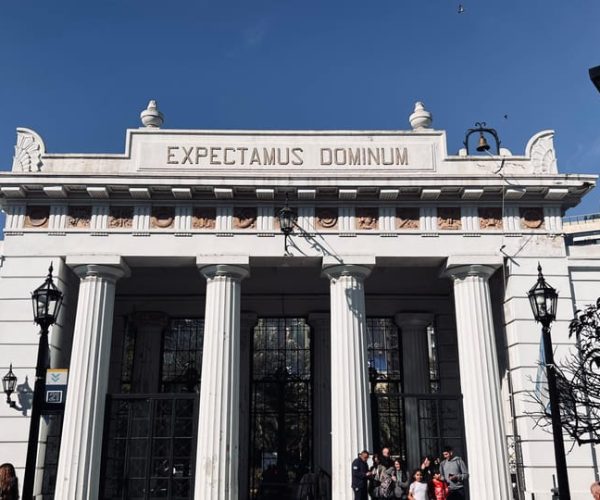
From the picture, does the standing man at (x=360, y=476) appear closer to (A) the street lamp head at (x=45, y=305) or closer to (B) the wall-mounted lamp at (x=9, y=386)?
(A) the street lamp head at (x=45, y=305)

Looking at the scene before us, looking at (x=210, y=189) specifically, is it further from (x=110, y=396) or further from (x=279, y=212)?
(x=110, y=396)

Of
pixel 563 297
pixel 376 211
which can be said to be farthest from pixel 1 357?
pixel 563 297

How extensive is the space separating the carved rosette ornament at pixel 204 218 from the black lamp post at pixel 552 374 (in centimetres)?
942

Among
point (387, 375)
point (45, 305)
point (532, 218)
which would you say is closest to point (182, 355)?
point (387, 375)

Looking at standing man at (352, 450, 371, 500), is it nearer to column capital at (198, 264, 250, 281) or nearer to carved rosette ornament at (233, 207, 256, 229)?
column capital at (198, 264, 250, 281)

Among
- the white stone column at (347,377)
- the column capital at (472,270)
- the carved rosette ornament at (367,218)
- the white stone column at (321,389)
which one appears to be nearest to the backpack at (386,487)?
the white stone column at (347,377)

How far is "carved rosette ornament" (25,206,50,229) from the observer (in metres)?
17.9

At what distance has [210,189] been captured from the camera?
17.8 m

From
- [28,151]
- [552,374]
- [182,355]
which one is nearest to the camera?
[552,374]

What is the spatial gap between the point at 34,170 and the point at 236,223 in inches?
242

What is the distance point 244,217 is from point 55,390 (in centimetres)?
694

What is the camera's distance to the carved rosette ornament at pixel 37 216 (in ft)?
58.9

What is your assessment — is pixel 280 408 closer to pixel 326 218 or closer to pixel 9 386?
pixel 326 218

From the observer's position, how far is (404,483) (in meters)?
14.5
